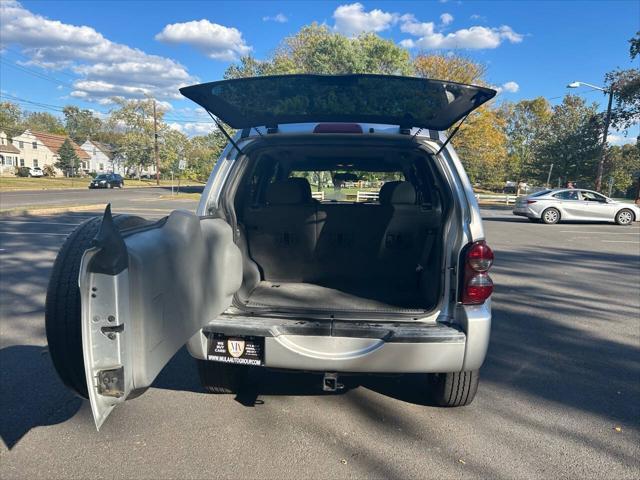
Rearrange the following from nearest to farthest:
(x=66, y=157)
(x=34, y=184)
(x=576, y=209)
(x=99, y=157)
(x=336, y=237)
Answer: (x=336, y=237)
(x=576, y=209)
(x=34, y=184)
(x=66, y=157)
(x=99, y=157)

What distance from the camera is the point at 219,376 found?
3.10m

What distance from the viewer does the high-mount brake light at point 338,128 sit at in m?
3.01

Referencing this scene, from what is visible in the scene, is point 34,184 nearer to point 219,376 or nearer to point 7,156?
point 7,156

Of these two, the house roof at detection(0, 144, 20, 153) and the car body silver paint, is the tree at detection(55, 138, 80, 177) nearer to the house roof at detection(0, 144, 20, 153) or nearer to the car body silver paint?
the house roof at detection(0, 144, 20, 153)

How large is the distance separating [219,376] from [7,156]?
82.6 meters

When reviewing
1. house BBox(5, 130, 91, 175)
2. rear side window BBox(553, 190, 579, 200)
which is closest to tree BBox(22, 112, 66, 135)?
house BBox(5, 130, 91, 175)

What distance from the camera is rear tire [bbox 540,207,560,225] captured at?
17375 millimetres

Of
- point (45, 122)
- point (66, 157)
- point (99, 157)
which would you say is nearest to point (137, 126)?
point (66, 157)

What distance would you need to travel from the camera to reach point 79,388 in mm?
2002

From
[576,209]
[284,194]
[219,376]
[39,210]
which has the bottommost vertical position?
[39,210]

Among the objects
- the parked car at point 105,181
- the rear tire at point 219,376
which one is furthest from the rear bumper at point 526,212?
the parked car at point 105,181

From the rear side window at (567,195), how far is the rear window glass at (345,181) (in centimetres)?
1321

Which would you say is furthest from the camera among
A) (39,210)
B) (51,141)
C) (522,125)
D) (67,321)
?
(51,141)

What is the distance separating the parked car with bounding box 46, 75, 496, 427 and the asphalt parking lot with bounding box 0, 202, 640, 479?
0.89ft
